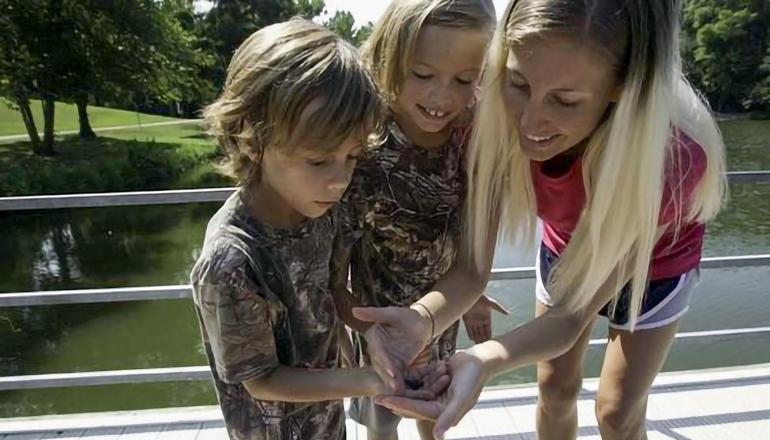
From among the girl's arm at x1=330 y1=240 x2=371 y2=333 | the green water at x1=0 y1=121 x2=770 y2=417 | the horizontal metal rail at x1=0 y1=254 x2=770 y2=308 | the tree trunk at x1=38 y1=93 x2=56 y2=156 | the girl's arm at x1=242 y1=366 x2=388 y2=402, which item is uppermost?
the girl's arm at x1=330 y1=240 x2=371 y2=333

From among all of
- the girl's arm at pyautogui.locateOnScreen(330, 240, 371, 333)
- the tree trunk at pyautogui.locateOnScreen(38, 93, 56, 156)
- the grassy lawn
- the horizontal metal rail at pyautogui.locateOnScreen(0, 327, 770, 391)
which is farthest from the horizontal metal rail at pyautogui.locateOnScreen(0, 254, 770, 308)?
the tree trunk at pyautogui.locateOnScreen(38, 93, 56, 156)

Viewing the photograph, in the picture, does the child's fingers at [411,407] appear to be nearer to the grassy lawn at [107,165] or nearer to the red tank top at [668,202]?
the red tank top at [668,202]

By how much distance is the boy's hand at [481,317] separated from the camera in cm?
174

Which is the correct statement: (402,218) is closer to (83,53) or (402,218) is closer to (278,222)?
(278,222)

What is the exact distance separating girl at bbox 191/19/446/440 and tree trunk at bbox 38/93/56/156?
1815 centimetres

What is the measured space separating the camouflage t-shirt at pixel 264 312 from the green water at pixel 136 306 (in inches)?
26.7

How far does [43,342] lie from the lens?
8.32 m

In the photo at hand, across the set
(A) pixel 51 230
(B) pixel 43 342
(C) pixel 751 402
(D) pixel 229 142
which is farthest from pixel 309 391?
(A) pixel 51 230

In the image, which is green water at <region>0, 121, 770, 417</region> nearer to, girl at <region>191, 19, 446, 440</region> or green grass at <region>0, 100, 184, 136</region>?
girl at <region>191, 19, 446, 440</region>

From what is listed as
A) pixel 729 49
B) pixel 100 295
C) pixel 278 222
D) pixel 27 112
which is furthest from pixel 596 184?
pixel 729 49

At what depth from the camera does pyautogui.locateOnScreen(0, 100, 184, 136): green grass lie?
21906mm

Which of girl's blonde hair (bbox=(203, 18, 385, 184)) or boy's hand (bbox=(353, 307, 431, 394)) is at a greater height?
girl's blonde hair (bbox=(203, 18, 385, 184))

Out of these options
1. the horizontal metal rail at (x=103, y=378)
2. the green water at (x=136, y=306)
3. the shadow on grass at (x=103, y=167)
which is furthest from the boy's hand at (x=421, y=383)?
the shadow on grass at (x=103, y=167)

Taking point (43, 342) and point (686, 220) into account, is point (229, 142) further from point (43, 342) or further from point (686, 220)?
point (43, 342)
